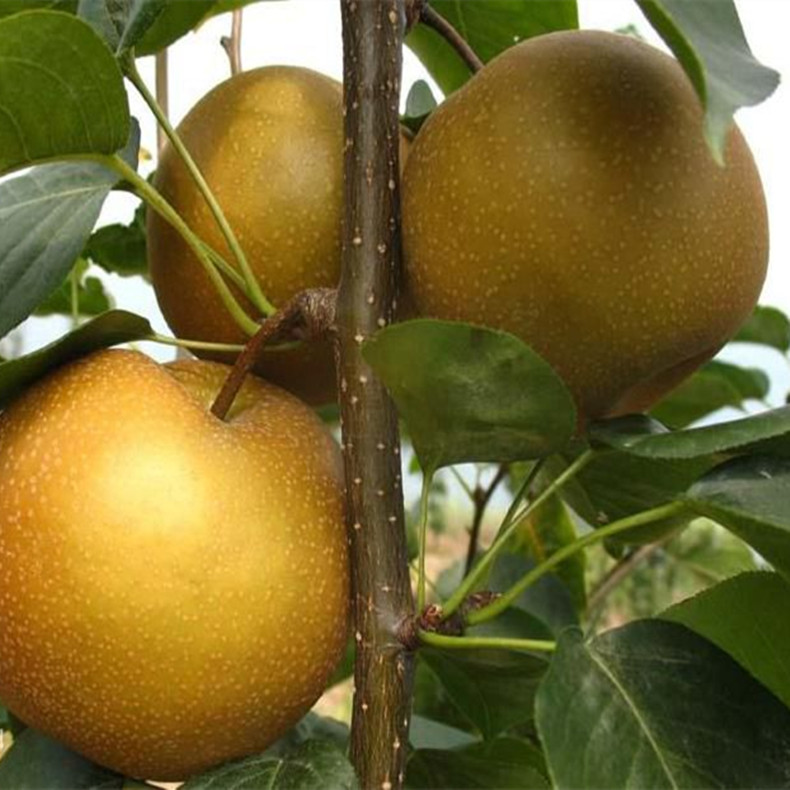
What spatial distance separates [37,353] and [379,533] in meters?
0.15

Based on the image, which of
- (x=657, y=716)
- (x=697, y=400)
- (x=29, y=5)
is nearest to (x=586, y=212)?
(x=657, y=716)

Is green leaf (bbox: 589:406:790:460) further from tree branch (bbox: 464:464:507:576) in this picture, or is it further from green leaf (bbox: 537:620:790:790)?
tree branch (bbox: 464:464:507:576)

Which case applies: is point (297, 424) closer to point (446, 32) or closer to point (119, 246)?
point (446, 32)

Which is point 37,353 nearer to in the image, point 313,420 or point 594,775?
point 313,420

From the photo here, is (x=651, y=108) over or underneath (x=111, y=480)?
over

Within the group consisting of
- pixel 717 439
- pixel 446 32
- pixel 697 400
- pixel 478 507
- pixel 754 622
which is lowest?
pixel 478 507

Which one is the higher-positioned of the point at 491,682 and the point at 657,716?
the point at 657,716

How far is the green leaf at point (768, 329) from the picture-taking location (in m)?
1.15

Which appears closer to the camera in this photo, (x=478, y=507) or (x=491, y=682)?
(x=491, y=682)

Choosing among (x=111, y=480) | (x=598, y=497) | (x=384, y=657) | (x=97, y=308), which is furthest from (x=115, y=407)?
(x=97, y=308)

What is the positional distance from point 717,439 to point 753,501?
0.08 feet

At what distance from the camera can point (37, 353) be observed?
508 mm

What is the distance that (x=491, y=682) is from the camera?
654mm

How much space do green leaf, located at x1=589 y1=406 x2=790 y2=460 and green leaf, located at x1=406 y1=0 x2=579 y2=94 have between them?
0.28 m
